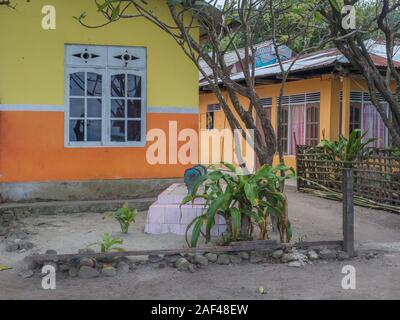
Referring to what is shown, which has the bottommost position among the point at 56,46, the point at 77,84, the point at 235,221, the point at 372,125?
the point at 235,221

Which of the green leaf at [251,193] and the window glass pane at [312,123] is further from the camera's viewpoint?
the window glass pane at [312,123]

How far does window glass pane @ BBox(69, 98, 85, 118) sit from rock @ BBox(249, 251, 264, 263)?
13.3 feet

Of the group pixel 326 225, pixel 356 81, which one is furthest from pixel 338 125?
pixel 326 225

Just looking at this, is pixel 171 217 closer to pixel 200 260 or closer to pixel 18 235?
pixel 200 260

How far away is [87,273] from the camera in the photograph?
5.18 m

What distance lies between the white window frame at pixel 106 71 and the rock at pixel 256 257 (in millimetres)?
3568

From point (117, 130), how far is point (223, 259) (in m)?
3.76

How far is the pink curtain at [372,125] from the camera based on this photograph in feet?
44.4

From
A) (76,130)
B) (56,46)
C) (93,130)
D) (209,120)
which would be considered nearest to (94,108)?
(93,130)

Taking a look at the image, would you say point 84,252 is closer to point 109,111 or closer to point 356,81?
point 109,111

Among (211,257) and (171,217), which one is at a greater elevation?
(171,217)

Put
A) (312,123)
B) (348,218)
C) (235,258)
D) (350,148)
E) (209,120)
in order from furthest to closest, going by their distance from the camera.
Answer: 1. (209,120)
2. (312,123)
3. (350,148)
4. (348,218)
5. (235,258)

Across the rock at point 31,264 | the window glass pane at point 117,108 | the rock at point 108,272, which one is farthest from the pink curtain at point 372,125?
the rock at point 31,264

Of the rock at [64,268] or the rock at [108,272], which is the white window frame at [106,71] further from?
the rock at [108,272]
